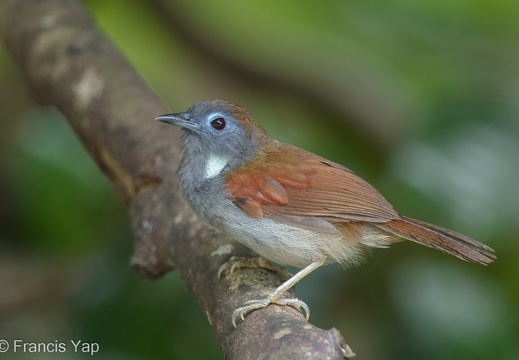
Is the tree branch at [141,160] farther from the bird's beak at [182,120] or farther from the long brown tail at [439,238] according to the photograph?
the long brown tail at [439,238]

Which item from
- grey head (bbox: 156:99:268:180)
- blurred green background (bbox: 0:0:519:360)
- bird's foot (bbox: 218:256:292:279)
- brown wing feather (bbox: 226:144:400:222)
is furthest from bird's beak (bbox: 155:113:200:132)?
bird's foot (bbox: 218:256:292:279)

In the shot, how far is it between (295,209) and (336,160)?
1341mm

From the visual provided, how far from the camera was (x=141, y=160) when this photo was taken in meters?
3.43

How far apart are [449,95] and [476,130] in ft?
1.73

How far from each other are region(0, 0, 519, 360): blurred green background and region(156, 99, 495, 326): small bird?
691 mm

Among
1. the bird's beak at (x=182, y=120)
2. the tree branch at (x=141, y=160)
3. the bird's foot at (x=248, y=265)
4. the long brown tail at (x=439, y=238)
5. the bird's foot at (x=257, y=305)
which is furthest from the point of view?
the bird's beak at (x=182, y=120)

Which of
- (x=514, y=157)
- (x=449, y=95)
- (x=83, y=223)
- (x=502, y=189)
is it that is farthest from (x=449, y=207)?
(x=83, y=223)

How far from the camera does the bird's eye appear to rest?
124 inches

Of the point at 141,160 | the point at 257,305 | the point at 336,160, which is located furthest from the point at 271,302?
the point at 336,160

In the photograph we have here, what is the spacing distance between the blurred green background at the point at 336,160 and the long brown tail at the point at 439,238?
660mm

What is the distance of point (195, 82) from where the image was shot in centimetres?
575

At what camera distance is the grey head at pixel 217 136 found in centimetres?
308

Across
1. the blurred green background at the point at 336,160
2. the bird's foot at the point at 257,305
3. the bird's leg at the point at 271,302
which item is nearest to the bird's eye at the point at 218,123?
the blurred green background at the point at 336,160

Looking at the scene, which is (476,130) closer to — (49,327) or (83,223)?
(83,223)
